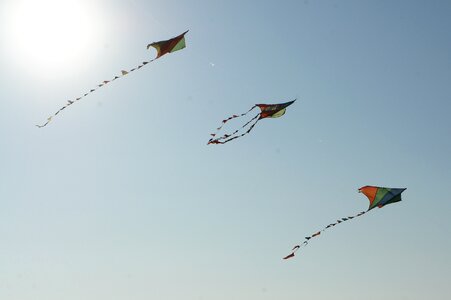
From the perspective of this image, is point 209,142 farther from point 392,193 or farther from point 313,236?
point 392,193

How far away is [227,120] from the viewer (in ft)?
77.2

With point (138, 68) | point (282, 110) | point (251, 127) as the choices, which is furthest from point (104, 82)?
point (282, 110)

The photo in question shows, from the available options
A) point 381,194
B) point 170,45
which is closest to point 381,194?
point 381,194

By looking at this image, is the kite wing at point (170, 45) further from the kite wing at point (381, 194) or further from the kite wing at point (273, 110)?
the kite wing at point (381, 194)

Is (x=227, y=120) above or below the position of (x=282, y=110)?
above

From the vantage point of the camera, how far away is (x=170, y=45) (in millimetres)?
30281

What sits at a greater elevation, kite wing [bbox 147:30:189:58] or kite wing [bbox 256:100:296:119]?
kite wing [bbox 147:30:189:58]

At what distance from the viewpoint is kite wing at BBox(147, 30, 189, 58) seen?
97.7 feet

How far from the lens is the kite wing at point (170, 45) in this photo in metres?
29.8

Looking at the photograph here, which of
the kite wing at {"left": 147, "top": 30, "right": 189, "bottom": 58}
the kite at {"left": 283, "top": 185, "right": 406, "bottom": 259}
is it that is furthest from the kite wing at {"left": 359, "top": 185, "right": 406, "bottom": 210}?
the kite wing at {"left": 147, "top": 30, "right": 189, "bottom": 58}

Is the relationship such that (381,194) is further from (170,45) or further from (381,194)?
(170,45)

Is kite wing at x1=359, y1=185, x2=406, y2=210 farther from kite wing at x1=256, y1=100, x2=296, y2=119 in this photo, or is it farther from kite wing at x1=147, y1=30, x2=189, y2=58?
kite wing at x1=147, y1=30, x2=189, y2=58

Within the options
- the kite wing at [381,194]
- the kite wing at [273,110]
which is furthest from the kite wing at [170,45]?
the kite wing at [381,194]

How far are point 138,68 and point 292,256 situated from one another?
1192cm
